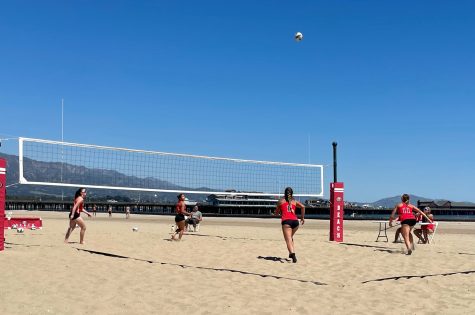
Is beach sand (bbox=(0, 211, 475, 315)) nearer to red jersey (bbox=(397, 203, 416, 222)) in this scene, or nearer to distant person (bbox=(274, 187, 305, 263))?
distant person (bbox=(274, 187, 305, 263))

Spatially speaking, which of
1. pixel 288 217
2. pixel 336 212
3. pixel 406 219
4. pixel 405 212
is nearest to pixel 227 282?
pixel 288 217

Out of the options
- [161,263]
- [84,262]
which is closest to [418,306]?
[161,263]

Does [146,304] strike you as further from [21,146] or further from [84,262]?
[21,146]

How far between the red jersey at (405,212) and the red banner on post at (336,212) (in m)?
2.96

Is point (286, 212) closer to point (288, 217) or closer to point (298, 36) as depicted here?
point (288, 217)

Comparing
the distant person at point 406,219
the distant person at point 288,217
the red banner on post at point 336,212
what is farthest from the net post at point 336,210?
the distant person at point 288,217

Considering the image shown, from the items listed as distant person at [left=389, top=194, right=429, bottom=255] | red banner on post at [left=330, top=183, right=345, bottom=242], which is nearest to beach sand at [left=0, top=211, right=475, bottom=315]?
distant person at [left=389, top=194, right=429, bottom=255]

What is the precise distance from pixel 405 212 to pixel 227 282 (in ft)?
16.6

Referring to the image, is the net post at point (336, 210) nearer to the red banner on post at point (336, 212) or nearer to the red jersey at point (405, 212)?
the red banner on post at point (336, 212)

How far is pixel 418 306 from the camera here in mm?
5504

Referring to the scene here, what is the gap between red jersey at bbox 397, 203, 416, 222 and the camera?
10.1 metres

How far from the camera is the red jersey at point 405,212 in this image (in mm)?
10062

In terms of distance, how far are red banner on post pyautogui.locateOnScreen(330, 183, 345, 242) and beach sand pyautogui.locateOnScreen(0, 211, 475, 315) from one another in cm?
299

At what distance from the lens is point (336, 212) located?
517 inches
